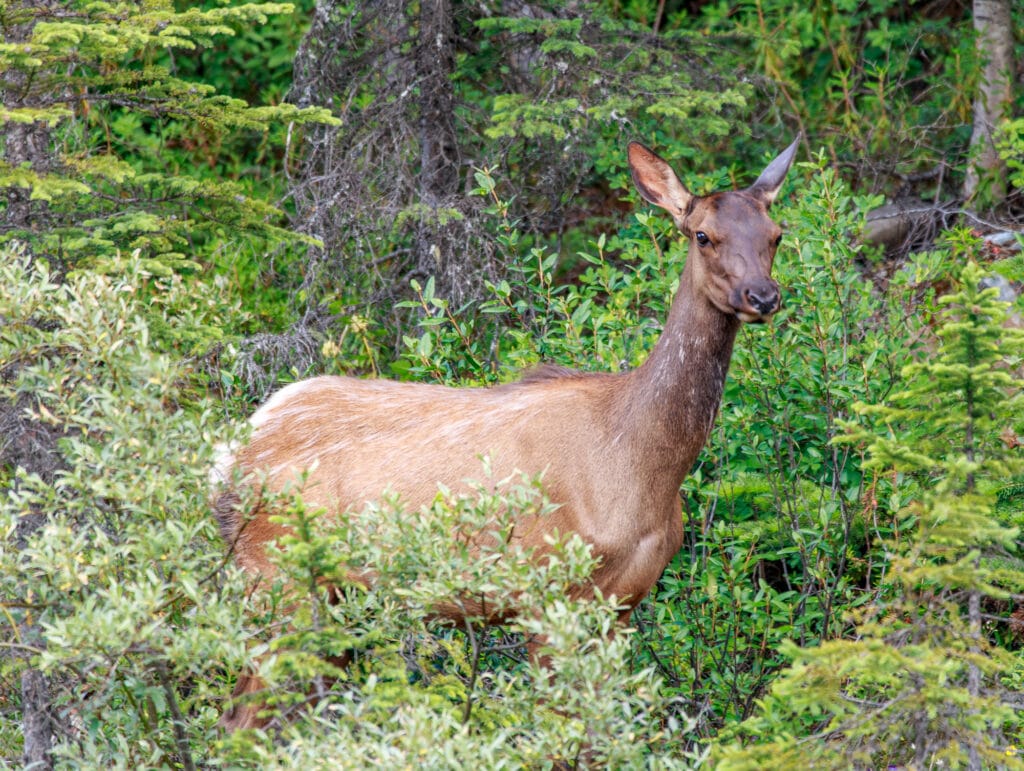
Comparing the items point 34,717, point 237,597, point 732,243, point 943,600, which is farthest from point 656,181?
point 34,717

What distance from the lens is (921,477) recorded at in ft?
21.8

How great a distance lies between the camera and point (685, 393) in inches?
235

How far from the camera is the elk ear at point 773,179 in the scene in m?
6.38

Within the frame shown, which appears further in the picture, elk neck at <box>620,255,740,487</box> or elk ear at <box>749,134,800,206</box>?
elk ear at <box>749,134,800,206</box>

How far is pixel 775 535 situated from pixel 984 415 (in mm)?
2653

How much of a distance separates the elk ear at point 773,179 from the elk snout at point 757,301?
808 millimetres

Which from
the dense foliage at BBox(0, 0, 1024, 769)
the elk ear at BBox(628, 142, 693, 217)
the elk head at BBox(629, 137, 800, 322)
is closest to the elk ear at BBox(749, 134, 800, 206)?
the elk head at BBox(629, 137, 800, 322)

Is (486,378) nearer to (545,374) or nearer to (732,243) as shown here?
(545,374)

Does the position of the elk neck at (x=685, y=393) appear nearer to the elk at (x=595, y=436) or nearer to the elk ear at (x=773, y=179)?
the elk at (x=595, y=436)

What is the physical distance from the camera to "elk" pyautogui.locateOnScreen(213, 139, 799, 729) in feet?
19.2

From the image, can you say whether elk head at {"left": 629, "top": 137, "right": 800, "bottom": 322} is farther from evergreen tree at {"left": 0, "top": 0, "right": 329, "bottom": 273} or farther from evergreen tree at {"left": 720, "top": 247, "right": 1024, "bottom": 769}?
evergreen tree at {"left": 0, "top": 0, "right": 329, "bottom": 273}

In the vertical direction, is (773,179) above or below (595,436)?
above

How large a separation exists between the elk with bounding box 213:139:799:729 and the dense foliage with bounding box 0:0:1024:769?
0.44 metres

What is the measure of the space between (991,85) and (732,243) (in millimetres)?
5901
